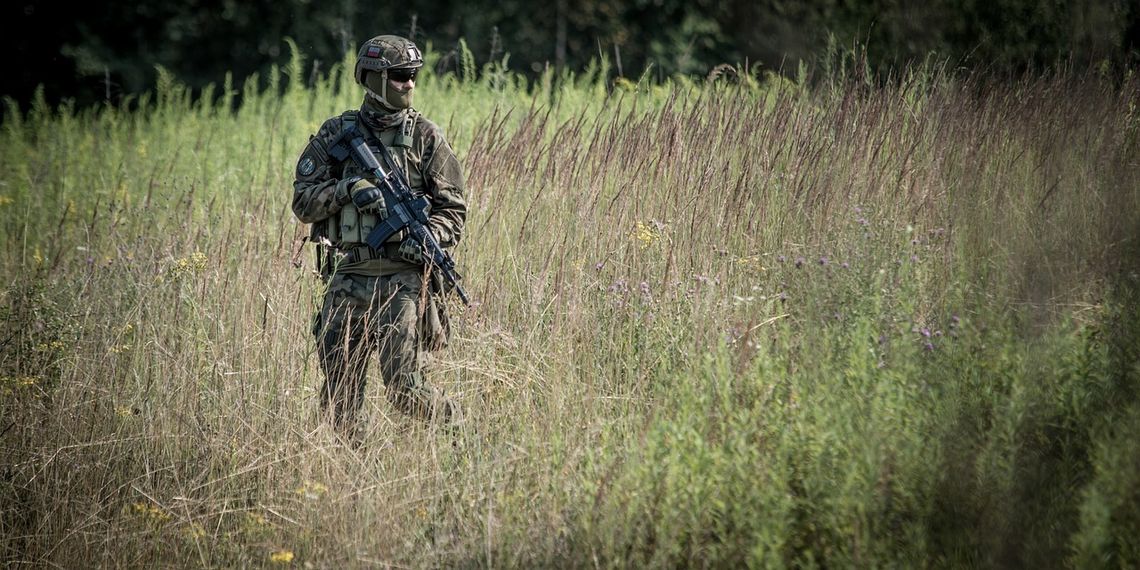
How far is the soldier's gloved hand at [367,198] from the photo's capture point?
415 cm

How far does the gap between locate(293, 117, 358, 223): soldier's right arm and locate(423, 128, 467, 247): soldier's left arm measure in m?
0.32

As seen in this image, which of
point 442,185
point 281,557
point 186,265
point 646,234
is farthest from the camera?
point 186,265

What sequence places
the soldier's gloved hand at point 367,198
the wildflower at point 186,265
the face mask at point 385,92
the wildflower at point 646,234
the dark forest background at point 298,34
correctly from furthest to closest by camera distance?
the dark forest background at point 298,34
the wildflower at point 186,265
the wildflower at point 646,234
the face mask at point 385,92
the soldier's gloved hand at point 367,198

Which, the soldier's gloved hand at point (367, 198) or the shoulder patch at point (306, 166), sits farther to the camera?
the shoulder patch at point (306, 166)

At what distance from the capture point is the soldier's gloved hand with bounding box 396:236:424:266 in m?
4.21

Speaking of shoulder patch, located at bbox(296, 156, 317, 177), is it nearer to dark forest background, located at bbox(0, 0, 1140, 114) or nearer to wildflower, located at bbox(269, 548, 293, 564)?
wildflower, located at bbox(269, 548, 293, 564)

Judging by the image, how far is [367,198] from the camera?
4152mm

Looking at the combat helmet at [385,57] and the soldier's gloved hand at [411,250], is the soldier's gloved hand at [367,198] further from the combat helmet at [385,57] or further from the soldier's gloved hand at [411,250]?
the combat helmet at [385,57]

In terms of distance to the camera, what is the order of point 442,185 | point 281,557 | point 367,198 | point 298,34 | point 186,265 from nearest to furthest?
point 281,557 → point 367,198 → point 442,185 → point 186,265 → point 298,34

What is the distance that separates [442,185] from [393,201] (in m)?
0.23

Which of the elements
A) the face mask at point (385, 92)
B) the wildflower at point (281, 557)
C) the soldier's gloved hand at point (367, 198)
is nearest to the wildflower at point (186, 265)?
the soldier's gloved hand at point (367, 198)

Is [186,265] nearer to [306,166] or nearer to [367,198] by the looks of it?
[306,166]

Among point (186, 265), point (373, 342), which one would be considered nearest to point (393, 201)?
point (373, 342)

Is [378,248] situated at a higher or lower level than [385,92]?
lower
